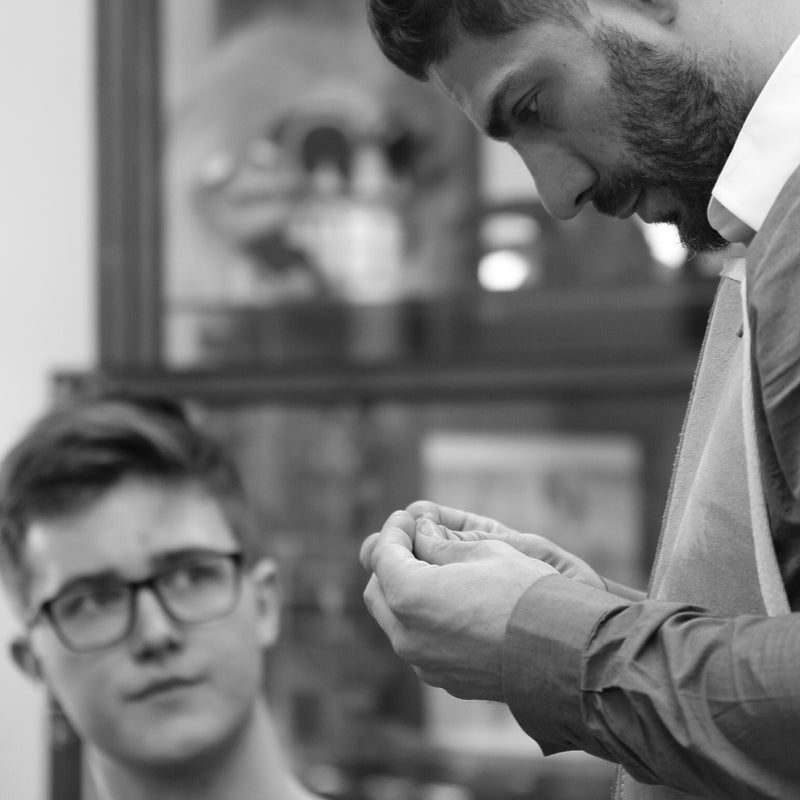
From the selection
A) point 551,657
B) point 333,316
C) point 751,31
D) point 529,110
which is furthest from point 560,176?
point 333,316

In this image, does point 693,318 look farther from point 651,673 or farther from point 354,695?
point 651,673

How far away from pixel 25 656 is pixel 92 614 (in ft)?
0.57

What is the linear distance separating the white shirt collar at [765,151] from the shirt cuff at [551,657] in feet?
0.87

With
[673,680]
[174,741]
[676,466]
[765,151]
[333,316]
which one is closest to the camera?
[673,680]

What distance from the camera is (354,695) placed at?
2.48 metres

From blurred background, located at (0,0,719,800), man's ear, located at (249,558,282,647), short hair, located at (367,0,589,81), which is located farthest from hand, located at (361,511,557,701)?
blurred background, located at (0,0,719,800)

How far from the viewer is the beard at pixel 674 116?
0.96 m

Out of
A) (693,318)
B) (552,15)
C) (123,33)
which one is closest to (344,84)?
(123,33)

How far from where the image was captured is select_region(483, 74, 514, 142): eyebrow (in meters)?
1.01

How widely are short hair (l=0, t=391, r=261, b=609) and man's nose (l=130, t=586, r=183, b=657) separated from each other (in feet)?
0.51

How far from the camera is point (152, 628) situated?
1.64 meters

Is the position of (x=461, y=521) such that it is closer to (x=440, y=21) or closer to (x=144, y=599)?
(x=440, y=21)

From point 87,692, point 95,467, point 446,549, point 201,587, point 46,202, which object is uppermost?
point 46,202

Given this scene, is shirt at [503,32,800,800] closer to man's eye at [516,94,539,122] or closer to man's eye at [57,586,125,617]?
man's eye at [516,94,539,122]
